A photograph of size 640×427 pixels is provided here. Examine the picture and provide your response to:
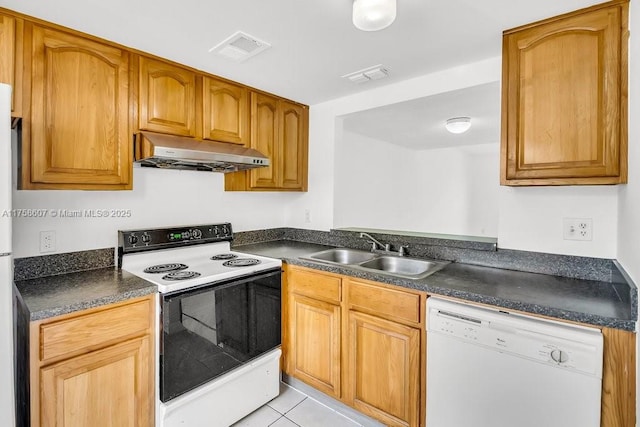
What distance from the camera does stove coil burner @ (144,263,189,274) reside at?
1.89 metres

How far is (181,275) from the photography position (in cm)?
178

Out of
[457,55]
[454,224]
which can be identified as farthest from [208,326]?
[454,224]

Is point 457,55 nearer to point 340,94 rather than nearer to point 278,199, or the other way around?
point 340,94

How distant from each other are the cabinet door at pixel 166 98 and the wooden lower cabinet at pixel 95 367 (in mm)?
1028

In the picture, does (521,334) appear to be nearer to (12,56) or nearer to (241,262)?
(241,262)

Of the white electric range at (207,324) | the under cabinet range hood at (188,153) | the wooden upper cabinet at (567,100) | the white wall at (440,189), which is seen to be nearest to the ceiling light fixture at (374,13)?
the wooden upper cabinet at (567,100)

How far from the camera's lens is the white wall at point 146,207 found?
1711mm

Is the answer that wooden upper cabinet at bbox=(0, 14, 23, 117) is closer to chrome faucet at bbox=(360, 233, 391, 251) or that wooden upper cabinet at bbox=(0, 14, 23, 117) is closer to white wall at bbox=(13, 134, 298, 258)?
white wall at bbox=(13, 134, 298, 258)

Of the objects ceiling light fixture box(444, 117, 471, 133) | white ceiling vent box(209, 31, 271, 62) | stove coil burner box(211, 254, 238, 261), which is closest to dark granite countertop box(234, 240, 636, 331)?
stove coil burner box(211, 254, 238, 261)

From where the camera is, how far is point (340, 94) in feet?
8.33

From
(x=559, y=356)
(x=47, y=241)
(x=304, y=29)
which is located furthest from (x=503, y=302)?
(x=47, y=241)

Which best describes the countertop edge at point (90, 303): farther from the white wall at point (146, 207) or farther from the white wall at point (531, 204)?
the white wall at point (531, 204)

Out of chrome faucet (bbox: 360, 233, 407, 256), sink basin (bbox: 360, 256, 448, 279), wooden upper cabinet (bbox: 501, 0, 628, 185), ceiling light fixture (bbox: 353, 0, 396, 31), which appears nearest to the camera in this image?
ceiling light fixture (bbox: 353, 0, 396, 31)

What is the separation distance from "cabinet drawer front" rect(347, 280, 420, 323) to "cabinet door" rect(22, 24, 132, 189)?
143 cm
